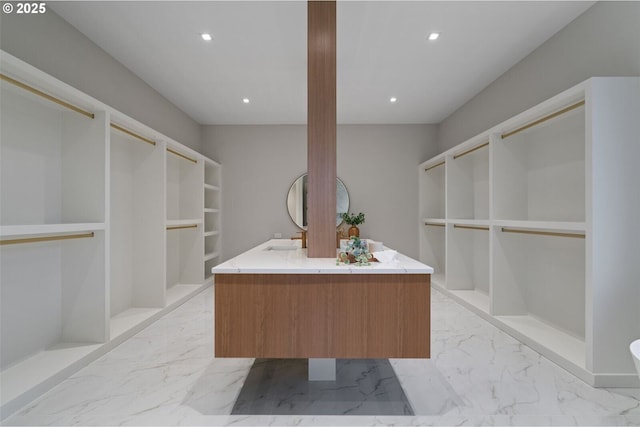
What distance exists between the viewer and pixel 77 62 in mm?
2664

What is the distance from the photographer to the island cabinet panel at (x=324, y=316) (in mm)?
1570

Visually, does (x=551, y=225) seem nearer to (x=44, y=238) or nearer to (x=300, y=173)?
(x=44, y=238)

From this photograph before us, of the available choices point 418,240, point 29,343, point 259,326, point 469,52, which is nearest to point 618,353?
point 259,326

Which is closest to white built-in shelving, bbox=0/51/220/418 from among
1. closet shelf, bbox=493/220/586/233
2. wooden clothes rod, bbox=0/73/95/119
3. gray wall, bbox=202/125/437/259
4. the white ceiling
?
wooden clothes rod, bbox=0/73/95/119

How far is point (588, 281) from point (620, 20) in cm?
177

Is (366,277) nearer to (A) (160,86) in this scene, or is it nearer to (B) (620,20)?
(B) (620,20)

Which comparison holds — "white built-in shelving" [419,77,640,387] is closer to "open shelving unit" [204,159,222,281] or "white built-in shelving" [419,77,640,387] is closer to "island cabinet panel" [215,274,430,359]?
"island cabinet panel" [215,274,430,359]

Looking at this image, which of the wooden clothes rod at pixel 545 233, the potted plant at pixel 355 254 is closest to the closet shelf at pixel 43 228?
the potted plant at pixel 355 254

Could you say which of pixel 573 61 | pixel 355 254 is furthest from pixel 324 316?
pixel 573 61

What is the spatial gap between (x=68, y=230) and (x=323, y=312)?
1801 mm

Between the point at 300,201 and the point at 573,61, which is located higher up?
the point at 573,61

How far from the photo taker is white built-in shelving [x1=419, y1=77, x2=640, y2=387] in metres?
1.97

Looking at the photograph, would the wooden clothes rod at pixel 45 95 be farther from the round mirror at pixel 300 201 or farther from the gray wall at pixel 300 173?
the round mirror at pixel 300 201

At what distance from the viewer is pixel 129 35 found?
274cm
